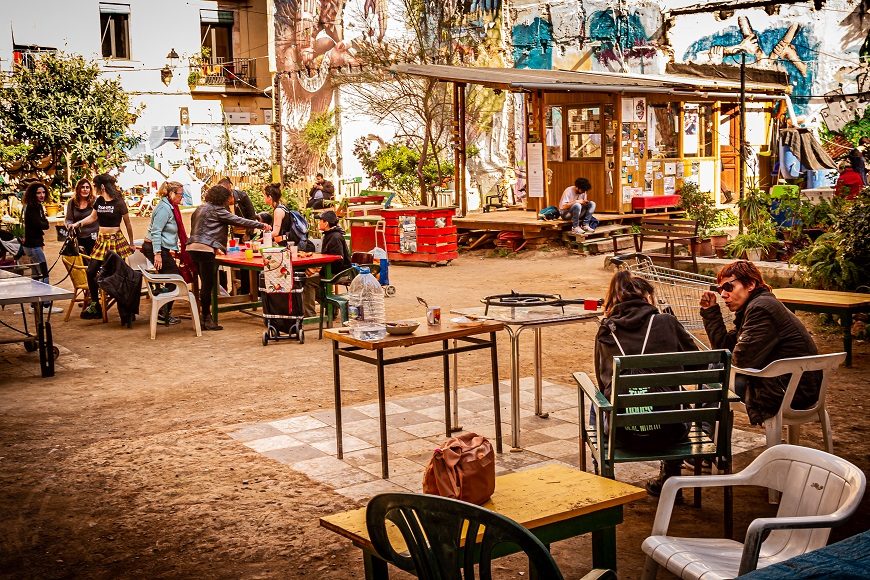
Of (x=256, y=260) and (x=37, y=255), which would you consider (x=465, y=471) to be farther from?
(x=37, y=255)

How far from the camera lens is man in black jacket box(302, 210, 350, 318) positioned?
11.8 meters

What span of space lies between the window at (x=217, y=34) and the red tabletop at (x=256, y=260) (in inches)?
993

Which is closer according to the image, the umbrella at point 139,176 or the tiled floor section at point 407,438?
the tiled floor section at point 407,438

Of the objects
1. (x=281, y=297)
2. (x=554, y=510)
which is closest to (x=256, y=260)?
(x=281, y=297)

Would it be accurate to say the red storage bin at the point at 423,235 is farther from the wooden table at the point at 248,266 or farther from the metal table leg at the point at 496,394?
the metal table leg at the point at 496,394

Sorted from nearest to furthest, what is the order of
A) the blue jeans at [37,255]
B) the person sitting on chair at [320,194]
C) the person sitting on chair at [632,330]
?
1. the person sitting on chair at [632,330]
2. the blue jeans at [37,255]
3. the person sitting on chair at [320,194]

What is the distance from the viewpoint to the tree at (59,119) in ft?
85.8

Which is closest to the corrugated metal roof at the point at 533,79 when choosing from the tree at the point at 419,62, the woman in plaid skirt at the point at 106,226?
the tree at the point at 419,62

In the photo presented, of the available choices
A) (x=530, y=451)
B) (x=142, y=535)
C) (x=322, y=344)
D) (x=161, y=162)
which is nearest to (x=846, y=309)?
(x=530, y=451)

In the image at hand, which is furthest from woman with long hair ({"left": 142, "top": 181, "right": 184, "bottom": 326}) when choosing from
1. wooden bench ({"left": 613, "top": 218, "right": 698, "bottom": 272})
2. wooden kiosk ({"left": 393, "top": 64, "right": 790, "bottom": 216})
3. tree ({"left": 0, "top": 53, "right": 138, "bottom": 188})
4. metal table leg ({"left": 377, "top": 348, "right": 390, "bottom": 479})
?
tree ({"left": 0, "top": 53, "right": 138, "bottom": 188})

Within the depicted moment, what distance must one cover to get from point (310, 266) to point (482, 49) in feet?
61.5

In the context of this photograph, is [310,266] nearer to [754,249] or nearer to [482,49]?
[754,249]

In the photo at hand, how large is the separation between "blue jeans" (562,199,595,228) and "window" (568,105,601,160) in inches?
87.7

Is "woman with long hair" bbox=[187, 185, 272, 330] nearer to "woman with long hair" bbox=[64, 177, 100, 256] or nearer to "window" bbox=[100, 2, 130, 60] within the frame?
"woman with long hair" bbox=[64, 177, 100, 256]
